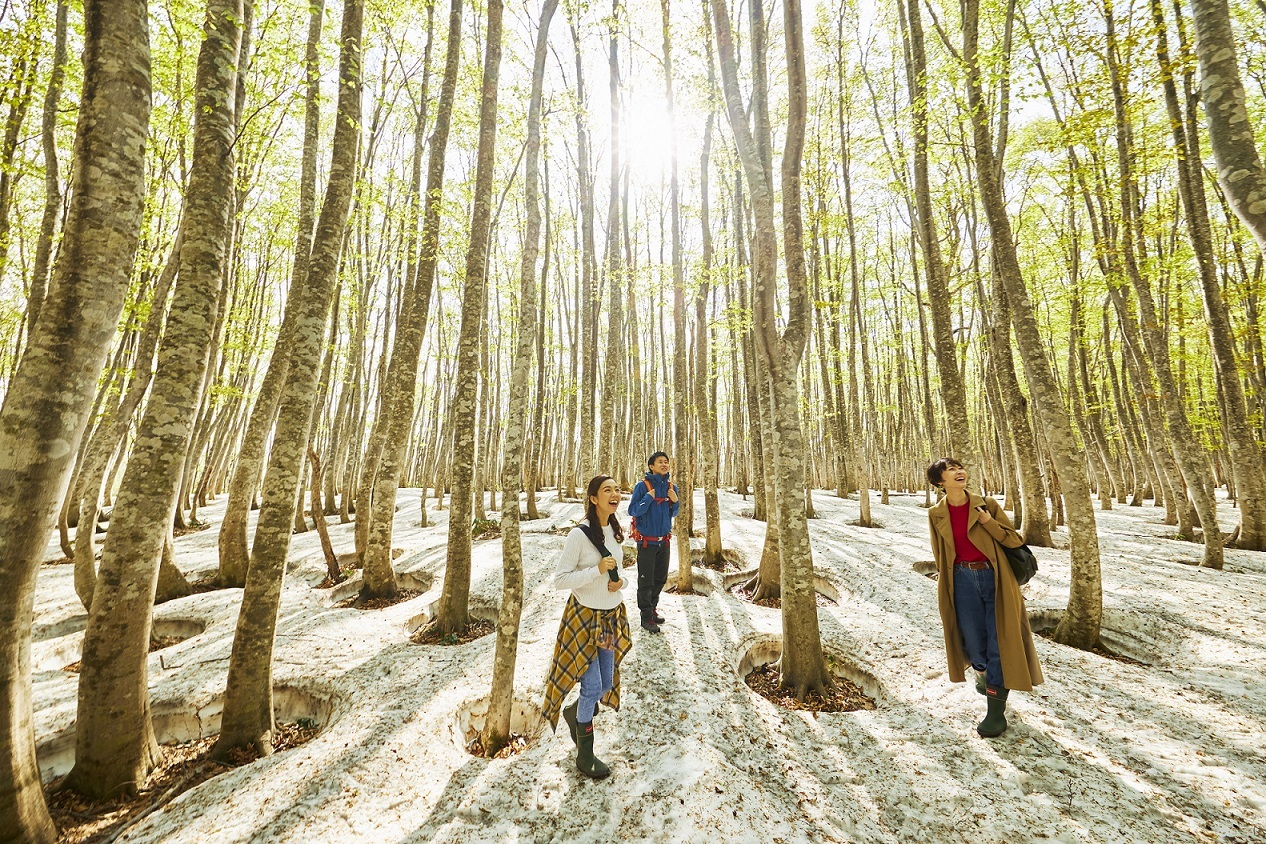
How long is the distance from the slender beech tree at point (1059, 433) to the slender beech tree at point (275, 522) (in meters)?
7.89

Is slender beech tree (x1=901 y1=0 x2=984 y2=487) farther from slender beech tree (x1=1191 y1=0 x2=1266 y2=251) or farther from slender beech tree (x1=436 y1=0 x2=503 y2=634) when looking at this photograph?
slender beech tree (x1=436 y1=0 x2=503 y2=634)

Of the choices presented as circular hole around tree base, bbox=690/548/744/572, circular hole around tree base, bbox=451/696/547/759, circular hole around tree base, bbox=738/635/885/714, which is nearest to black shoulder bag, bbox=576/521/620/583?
circular hole around tree base, bbox=451/696/547/759

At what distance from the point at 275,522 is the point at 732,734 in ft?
14.5

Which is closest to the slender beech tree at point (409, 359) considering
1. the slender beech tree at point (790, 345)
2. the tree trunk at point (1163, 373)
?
the slender beech tree at point (790, 345)

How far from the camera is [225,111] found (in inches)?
148

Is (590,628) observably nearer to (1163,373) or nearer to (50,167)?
(50,167)

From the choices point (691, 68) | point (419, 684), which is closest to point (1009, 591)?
point (419, 684)

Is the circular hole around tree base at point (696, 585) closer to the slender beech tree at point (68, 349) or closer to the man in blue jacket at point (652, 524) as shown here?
the man in blue jacket at point (652, 524)

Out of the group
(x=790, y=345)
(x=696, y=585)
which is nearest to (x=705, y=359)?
(x=696, y=585)

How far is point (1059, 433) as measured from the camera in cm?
571

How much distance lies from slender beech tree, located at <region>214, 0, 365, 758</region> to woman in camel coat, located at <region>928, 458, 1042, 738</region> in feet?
18.2

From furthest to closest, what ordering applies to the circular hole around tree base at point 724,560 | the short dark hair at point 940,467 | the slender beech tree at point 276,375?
the circular hole around tree base at point 724,560 → the slender beech tree at point 276,375 → the short dark hair at point 940,467

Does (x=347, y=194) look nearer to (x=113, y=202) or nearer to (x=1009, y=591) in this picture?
(x=113, y=202)

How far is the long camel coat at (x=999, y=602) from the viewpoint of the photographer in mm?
3693
